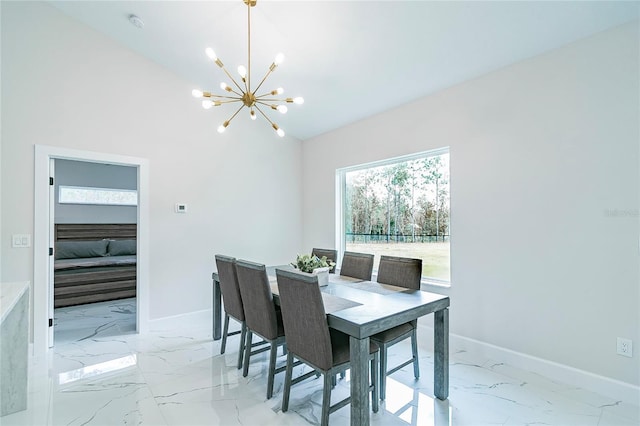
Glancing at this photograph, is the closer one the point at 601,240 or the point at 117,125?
the point at 601,240

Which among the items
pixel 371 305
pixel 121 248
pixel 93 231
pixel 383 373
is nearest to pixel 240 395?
pixel 383 373

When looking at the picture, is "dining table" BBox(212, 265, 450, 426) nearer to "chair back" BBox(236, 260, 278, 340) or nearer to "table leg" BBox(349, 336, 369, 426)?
"table leg" BBox(349, 336, 369, 426)

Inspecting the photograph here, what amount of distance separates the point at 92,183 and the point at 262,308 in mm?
5677

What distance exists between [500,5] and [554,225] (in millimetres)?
1723

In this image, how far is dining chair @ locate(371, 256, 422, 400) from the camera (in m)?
2.26

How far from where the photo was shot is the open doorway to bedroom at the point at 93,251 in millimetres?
4016

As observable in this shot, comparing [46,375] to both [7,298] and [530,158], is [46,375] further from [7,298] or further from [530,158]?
[530,158]

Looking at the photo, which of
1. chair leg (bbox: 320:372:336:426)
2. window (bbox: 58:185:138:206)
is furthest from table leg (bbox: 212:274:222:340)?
window (bbox: 58:185:138:206)

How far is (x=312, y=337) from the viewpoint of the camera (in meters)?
1.91

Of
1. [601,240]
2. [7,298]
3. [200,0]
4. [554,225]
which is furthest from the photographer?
[200,0]

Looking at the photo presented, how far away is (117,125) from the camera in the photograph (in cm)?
353

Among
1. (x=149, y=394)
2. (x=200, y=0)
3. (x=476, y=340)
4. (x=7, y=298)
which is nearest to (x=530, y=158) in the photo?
(x=476, y=340)

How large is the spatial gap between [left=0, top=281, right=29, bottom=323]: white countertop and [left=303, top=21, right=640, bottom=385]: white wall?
3442 mm

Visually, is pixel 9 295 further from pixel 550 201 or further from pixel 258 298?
pixel 550 201
